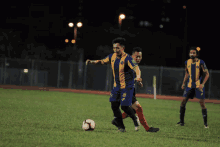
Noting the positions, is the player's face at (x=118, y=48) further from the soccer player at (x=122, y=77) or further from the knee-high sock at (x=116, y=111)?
the knee-high sock at (x=116, y=111)

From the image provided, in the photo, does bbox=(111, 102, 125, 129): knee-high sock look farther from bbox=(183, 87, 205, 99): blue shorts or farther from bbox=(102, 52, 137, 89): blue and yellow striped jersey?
bbox=(183, 87, 205, 99): blue shorts

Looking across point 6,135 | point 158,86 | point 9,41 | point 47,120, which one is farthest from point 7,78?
point 6,135

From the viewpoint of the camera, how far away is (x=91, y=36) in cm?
3541

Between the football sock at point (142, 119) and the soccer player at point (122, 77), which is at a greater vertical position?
the soccer player at point (122, 77)

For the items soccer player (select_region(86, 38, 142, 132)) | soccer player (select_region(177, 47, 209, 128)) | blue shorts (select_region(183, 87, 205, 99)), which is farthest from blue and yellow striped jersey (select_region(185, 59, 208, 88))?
soccer player (select_region(86, 38, 142, 132))

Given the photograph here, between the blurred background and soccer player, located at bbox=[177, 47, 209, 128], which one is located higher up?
the blurred background

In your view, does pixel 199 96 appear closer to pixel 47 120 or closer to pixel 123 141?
pixel 123 141

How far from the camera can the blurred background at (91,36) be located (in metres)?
28.0

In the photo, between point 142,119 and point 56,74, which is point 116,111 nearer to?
point 142,119

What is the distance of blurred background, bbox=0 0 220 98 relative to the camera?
2803cm

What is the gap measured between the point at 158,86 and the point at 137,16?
1674cm

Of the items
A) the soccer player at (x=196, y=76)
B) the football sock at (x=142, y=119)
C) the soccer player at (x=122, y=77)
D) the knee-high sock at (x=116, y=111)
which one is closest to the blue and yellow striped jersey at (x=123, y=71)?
the soccer player at (x=122, y=77)

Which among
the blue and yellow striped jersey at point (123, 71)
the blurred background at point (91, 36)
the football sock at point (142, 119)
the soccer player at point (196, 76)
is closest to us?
the blue and yellow striped jersey at point (123, 71)

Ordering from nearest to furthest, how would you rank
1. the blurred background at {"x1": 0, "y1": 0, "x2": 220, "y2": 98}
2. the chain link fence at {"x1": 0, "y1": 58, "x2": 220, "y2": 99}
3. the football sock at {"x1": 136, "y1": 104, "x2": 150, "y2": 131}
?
1. the football sock at {"x1": 136, "y1": 104, "x2": 150, "y2": 131}
2. the chain link fence at {"x1": 0, "y1": 58, "x2": 220, "y2": 99}
3. the blurred background at {"x1": 0, "y1": 0, "x2": 220, "y2": 98}
